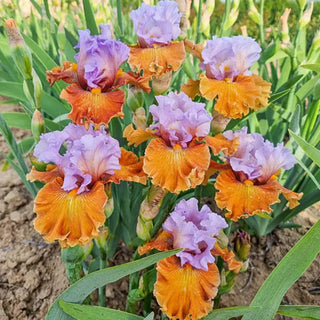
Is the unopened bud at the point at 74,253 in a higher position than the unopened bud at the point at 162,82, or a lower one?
lower

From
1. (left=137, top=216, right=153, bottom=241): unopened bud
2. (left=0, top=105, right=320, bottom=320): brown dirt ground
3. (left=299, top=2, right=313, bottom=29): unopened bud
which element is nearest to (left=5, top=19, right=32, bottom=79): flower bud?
(left=137, top=216, right=153, bottom=241): unopened bud

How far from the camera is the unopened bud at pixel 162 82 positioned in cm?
126

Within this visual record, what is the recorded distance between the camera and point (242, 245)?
51.1 inches

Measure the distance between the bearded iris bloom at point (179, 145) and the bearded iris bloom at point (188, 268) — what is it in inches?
4.7

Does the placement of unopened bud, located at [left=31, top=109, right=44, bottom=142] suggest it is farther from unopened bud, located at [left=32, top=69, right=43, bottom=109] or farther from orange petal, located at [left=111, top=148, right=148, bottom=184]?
orange petal, located at [left=111, top=148, right=148, bottom=184]

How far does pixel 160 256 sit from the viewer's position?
3.05 ft

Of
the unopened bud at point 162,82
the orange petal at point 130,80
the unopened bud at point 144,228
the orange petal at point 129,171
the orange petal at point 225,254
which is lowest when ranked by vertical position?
the orange petal at point 225,254

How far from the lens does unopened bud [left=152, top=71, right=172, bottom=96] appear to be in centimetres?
126

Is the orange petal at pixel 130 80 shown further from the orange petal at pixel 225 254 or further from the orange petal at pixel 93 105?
the orange petal at pixel 225 254

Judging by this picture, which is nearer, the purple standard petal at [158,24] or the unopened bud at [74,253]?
the unopened bud at [74,253]

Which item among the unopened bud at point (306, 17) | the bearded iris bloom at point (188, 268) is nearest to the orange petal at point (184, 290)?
the bearded iris bloom at point (188, 268)

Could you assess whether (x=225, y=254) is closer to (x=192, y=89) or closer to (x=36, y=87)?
(x=192, y=89)

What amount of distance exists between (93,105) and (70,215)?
1.06 ft

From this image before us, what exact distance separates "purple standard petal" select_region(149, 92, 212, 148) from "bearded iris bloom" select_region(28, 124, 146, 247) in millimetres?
138
